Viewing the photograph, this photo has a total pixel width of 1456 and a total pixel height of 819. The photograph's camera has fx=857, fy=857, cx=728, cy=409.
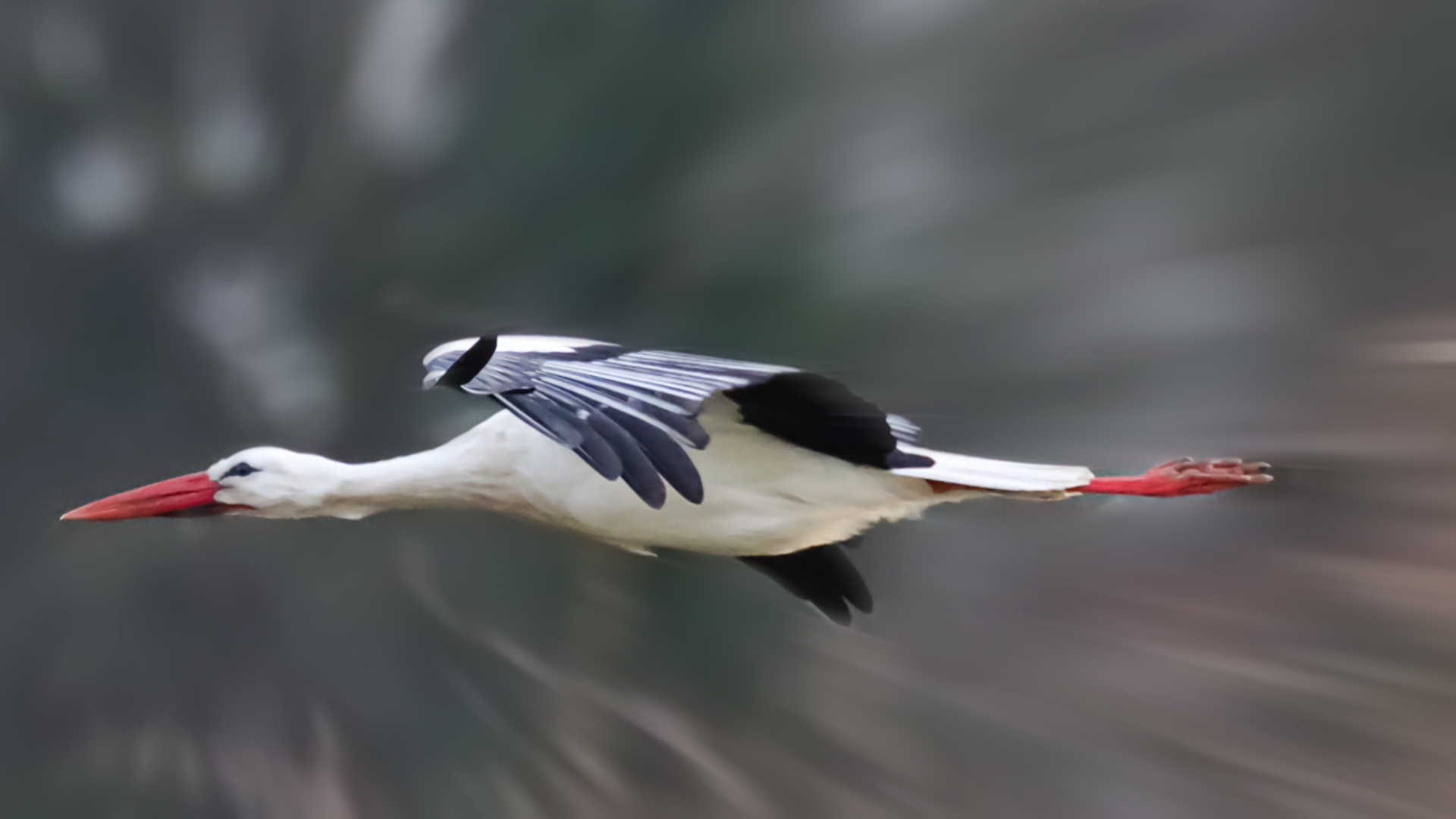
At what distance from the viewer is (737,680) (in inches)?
27.8

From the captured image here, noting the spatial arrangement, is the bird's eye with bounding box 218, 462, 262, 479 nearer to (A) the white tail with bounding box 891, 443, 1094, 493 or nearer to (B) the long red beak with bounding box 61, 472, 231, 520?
(B) the long red beak with bounding box 61, 472, 231, 520

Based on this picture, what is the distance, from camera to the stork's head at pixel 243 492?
0.64 metres

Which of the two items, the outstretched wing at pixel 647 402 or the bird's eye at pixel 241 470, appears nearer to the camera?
the outstretched wing at pixel 647 402

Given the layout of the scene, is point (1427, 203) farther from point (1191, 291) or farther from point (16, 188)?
point (16, 188)

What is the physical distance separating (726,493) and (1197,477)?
0.29 metres

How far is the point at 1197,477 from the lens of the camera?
518mm

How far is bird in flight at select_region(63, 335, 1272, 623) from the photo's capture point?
1.54ft

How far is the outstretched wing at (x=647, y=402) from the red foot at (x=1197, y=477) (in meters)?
0.15

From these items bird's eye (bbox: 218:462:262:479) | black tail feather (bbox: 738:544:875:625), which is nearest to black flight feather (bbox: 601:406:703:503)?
black tail feather (bbox: 738:544:875:625)

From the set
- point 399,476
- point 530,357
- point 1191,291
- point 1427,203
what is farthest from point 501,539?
point 1427,203

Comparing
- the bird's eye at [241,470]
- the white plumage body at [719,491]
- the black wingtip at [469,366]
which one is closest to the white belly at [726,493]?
the white plumage body at [719,491]

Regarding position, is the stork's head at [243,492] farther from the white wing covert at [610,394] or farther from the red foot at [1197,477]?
the red foot at [1197,477]

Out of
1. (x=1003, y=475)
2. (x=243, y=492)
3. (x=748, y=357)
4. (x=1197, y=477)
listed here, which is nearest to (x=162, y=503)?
(x=243, y=492)

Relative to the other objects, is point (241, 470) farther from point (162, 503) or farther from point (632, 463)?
point (632, 463)
